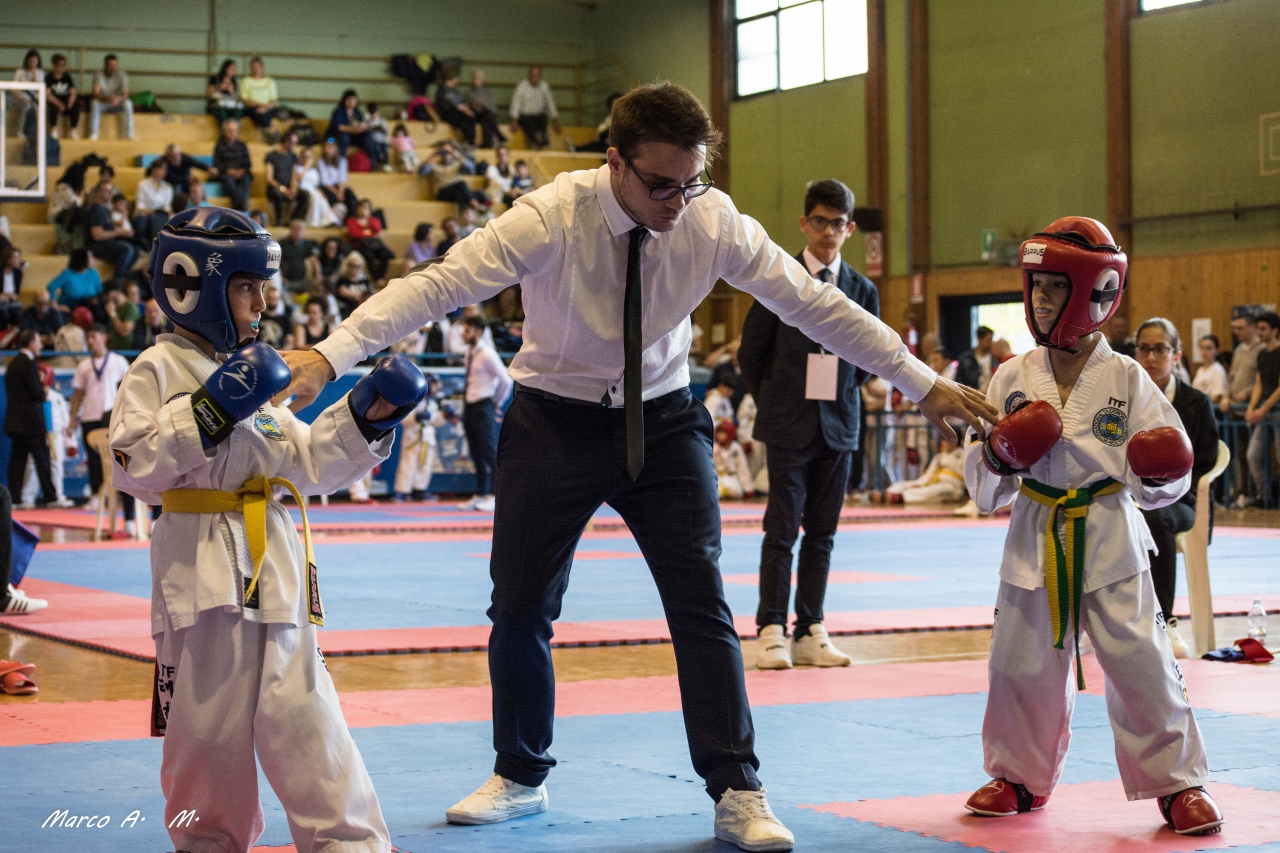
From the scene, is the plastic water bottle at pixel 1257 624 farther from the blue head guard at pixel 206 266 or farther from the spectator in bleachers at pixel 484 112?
the spectator in bleachers at pixel 484 112

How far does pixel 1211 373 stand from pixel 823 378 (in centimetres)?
1064

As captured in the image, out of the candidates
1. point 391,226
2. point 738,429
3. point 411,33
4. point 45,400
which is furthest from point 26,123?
point 411,33

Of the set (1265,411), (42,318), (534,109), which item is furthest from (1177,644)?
(534,109)

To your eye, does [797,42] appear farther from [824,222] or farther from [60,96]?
[824,222]

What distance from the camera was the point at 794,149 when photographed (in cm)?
2277

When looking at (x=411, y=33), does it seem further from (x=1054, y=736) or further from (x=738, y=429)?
(x=1054, y=736)

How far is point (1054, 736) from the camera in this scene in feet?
12.8

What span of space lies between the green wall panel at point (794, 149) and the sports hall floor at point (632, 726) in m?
13.2

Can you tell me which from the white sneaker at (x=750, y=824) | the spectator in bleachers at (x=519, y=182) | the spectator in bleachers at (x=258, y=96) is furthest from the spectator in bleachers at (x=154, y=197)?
the white sneaker at (x=750, y=824)

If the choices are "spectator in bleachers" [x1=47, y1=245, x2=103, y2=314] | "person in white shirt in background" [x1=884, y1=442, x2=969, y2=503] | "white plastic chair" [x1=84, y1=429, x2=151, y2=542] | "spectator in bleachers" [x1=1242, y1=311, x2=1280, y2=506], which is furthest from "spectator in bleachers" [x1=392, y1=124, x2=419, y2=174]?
"spectator in bleachers" [x1=1242, y1=311, x2=1280, y2=506]

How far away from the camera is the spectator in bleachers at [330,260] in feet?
63.0

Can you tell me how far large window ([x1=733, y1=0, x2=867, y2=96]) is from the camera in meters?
21.8

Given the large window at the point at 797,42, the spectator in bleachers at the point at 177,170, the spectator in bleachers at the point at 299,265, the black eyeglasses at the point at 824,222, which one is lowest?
the black eyeglasses at the point at 824,222

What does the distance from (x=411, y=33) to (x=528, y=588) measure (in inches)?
910
